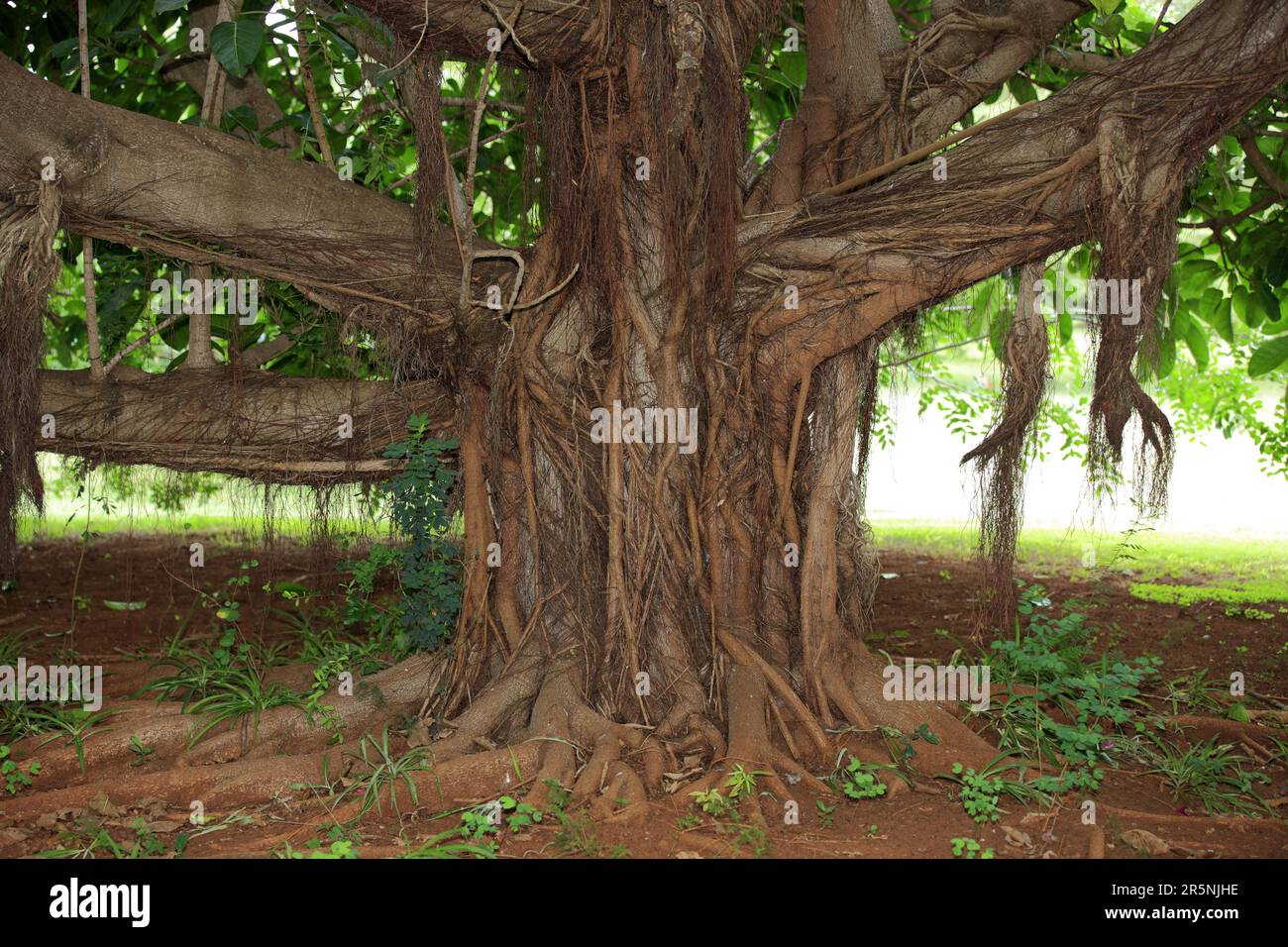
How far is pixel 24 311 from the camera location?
3.89 metres

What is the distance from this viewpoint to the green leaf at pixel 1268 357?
231 inches

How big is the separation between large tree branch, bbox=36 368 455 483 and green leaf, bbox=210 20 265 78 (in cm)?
126

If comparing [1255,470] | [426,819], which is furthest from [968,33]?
[1255,470]

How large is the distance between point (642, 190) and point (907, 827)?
245 centimetres

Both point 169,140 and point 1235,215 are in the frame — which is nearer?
point 169,140

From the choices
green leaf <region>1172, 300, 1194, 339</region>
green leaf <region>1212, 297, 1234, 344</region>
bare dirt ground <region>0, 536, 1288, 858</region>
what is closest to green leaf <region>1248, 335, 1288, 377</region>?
green leaf <region>1212, 297, 1234, 344</region>

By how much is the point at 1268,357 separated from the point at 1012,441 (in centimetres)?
234

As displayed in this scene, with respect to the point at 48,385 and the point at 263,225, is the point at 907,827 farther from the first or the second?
the point at 48,385

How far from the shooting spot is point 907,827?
362 cm

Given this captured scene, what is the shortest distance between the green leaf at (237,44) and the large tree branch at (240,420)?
126cm

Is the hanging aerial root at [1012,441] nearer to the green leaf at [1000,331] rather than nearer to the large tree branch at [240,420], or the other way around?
the green leaf at [1000,331]

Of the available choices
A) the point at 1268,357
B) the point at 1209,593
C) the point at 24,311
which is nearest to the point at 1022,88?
the point at 1268,357

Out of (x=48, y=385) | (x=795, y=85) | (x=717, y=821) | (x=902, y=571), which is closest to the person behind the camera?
(x=717, y=821)

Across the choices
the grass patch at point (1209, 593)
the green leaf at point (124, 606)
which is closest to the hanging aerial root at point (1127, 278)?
the grass patch at point (1209, 593)
